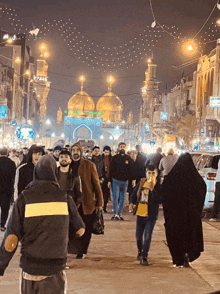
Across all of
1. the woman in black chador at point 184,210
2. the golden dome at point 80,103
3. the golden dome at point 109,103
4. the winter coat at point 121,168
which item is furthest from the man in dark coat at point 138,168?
the golden dome at point 109,103

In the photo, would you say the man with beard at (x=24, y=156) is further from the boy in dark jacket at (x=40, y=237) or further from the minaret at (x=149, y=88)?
the minaret at (x=149, y=88)

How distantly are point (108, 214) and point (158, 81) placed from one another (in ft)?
299

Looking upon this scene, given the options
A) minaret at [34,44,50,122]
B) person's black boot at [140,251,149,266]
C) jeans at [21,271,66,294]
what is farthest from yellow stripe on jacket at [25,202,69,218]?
minaret at [34,44,50,122]

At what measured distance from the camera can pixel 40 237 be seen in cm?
405

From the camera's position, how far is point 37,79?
106m

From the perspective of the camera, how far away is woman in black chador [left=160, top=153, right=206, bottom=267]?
754 cm

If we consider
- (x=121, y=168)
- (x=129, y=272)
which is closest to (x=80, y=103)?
(x=121, y=168)

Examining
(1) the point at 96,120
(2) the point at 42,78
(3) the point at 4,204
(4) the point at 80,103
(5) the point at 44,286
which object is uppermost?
(2) the point at 42,78

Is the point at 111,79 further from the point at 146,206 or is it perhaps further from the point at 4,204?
the point at 146,206

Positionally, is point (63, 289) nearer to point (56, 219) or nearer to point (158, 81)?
point (56, 219)

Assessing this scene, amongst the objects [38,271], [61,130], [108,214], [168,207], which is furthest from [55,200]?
[61,130]

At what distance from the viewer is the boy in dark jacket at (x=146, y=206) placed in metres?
7.74

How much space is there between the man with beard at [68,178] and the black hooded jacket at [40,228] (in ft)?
11.0

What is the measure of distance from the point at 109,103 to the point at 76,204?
110951 millimetres
